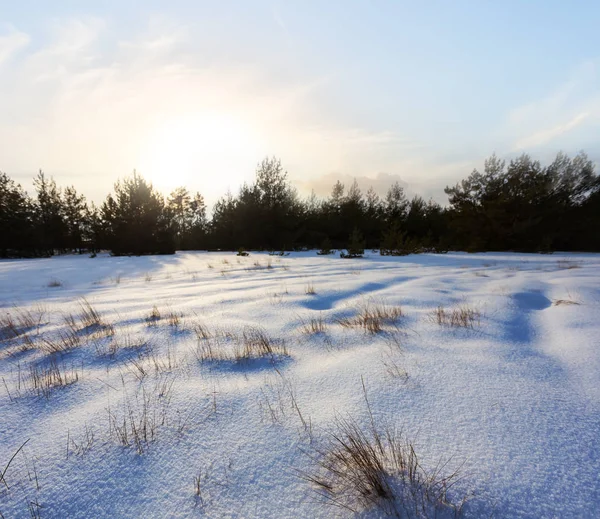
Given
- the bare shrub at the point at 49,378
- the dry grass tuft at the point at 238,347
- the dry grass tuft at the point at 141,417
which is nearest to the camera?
the dry grass tuft at the point at 141,417

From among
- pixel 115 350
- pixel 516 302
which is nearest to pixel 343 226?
pixel 516 302

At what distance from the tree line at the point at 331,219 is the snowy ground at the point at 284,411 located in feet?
27.2

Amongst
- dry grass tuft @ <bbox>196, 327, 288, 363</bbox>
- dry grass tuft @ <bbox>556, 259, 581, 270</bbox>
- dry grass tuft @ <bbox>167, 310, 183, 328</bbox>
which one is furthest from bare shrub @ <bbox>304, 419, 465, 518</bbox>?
dry grass tuft @ <bbox>556, 259, 581, 270</bbox>

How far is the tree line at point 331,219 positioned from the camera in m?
14.8

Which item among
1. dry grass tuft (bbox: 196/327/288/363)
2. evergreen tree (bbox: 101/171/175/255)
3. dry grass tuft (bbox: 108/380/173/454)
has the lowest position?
dry grass tuft (bbox: 108/380/173/454)

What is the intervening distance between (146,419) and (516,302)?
135 inches

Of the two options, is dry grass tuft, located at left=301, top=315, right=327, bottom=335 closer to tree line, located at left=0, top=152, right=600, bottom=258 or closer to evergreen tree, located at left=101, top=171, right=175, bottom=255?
tree line, located at left=0, top=152, right=600, bottom=258

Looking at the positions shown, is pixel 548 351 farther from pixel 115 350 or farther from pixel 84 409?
pixel 115 350

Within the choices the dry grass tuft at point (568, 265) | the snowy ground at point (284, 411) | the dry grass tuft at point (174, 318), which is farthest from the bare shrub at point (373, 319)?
the dry grass tuft at point (568, 265)

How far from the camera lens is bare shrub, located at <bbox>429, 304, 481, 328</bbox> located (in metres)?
2.30

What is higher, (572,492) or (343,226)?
(343,226)

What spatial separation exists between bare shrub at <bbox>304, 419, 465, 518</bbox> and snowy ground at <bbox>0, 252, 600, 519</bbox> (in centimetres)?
3

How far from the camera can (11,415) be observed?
4.27 feet

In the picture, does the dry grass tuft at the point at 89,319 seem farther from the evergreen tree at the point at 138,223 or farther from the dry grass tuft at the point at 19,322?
the evergreen tree at the point at 138,223
